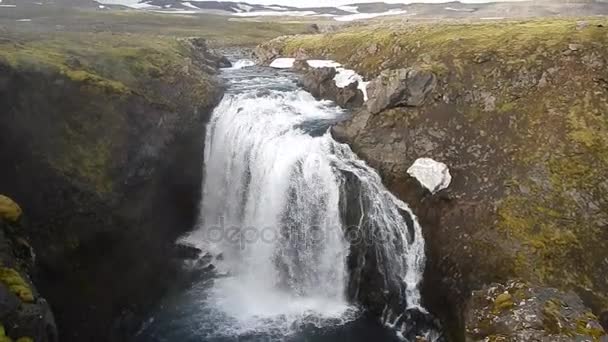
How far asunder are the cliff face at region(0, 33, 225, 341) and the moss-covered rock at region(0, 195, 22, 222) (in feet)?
9.33

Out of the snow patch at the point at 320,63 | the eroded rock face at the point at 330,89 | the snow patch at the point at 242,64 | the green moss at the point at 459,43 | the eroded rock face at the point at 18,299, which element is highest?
the green moss at the point at 459,43

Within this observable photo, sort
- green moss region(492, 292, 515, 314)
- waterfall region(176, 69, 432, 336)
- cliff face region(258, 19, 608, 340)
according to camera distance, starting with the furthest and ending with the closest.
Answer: waterfall region(176, 69, 432, 336)
cliff face region(258, 19, 608, 340)
green moss region(492, 292, 515, 314)

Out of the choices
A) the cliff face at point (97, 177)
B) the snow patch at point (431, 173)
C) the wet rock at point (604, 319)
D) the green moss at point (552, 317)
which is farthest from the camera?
the snow patch at point (431, 173)

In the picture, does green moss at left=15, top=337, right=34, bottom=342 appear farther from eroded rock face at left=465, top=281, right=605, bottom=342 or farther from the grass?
eroded rock face at left=465, top=281, right=605, bottom=342

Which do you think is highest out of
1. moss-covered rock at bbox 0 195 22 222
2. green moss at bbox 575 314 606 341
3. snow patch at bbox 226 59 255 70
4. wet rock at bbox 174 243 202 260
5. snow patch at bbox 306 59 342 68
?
snow patch at bbox 306 59 342 68

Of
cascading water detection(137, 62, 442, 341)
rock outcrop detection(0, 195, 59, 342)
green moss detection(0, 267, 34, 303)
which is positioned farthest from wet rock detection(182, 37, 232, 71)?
green moss detection(0, 267, 34, 303)

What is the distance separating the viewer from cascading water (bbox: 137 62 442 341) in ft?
93.5

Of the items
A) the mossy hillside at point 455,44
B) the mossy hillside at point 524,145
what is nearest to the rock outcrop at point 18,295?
the mossy hillside at point 524,145

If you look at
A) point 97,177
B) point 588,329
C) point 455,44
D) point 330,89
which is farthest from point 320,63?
point 588,329

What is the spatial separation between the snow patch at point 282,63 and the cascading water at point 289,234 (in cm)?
2590

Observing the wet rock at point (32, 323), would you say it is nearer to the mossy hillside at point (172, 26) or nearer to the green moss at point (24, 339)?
the green moss at point (24, 339)

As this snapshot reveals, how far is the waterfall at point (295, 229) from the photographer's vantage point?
28812 millimetres

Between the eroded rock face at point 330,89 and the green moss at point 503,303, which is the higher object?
the eroded rock face at point 330,89

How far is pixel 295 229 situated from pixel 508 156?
1474 centimetres
